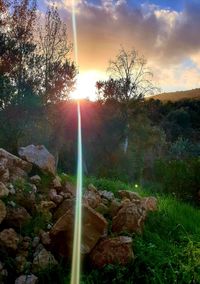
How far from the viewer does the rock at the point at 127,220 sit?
260 inches

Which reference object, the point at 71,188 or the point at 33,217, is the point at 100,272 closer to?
the point at 33,217

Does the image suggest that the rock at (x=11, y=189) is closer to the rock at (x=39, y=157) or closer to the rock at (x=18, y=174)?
the rock at (x=18, y=174)

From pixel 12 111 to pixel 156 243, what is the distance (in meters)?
17.6

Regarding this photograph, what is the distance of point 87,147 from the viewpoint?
3133 centimetres

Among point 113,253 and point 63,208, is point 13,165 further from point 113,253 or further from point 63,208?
point 113,253

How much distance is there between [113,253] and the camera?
575 cm

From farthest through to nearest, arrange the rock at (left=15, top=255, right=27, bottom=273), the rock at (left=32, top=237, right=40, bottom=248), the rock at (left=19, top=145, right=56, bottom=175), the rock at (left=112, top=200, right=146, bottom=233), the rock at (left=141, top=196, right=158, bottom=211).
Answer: the rock at (left=19, top=145, right=56, bottom=175) < the rock at (left=141, top=196, right=158, bottom=211) < the rock at (left=112, top=200, right=146, bottom=233) < the rock at (left=32, top=237, right=40, bottom=248) < the rock at (left=15, top=255, right=27, bottom=273)

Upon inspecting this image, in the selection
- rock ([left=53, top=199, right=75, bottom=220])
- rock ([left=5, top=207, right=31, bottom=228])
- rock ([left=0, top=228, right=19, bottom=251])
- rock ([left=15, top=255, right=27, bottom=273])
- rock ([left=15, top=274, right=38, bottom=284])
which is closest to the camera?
rock ([left=15, top=274, right=38, bottom=284])

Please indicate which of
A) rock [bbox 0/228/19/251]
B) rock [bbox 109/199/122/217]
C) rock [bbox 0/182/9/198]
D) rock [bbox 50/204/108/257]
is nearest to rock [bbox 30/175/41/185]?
rock [bbox 0/182/9/198]

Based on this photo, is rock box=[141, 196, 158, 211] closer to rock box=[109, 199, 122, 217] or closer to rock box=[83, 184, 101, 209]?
rock box=[109, 199, 122, 217]

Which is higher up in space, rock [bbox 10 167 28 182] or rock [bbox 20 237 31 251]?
rock [bbox 10 167 28 182]

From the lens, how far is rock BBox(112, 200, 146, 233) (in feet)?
21.7

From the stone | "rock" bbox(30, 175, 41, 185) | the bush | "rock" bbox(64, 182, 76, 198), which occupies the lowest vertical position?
the bush

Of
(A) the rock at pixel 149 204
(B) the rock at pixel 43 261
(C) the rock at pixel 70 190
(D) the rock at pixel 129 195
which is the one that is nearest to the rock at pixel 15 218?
(B) the rock at pixel 43 261
